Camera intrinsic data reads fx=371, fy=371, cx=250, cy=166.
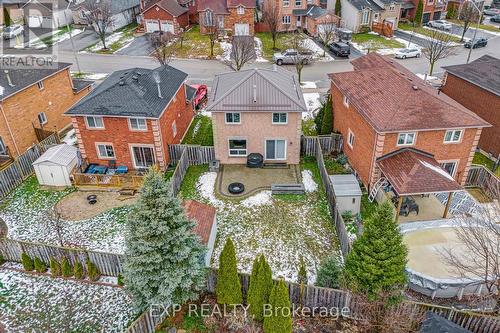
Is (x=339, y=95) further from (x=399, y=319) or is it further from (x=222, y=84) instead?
(x=399, y=319)

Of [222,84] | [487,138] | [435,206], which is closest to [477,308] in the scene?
[435,206]

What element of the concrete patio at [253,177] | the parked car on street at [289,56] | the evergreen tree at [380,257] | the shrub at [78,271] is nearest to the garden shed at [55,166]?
the shrub at [78,271]

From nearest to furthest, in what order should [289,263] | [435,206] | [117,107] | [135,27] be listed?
[289,263], [435,206], [117,107], [135,27]

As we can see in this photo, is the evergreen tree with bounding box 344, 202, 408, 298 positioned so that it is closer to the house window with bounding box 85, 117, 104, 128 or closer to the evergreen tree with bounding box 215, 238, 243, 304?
the evergreen tree with bounding box 215, 238, 243, 304

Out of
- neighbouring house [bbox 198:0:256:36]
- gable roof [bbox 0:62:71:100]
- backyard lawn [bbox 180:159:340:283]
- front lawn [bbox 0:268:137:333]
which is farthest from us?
neighbouring house [bbox 198:0:256:36]

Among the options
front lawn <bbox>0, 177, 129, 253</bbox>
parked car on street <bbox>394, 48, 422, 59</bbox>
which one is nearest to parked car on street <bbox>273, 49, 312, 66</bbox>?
parked car on street <bbox>394, 48, 422, 59</bbox>

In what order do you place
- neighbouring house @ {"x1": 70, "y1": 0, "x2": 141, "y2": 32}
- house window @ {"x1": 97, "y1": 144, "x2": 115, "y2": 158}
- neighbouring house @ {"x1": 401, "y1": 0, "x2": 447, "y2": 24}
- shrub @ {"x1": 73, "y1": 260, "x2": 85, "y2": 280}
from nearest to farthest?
shrub @ {"x1": 73, "y1": 260, "x2": 85, "y2": 280} < house window @ {"x1": 97, "y1": 144, "x2": 115, "y2": 158} < neighbouring house @ {"x1": 70, "y1": 0, "x2": 141, "y2": 32} < neighbouring house @ {"x1": 401, "y1": 0, "x2": 447, "y2": 24}

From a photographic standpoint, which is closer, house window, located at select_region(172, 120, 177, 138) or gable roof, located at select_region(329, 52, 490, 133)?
gable roof, located at select_region(329, 52, 490, 133)

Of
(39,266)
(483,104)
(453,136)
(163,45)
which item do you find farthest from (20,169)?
(483,104)
